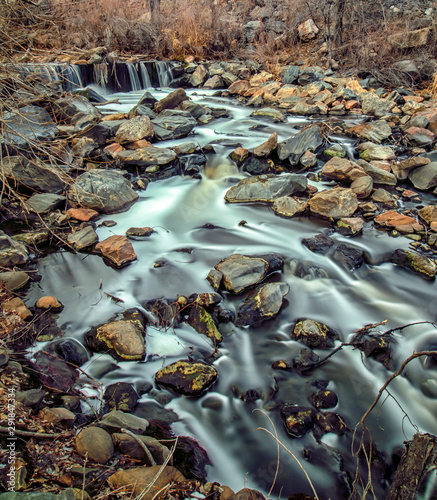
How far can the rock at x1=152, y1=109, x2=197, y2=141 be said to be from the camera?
7041mm

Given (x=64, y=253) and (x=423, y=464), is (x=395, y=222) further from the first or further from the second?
(x=64, y=253)

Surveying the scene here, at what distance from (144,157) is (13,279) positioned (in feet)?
10.6

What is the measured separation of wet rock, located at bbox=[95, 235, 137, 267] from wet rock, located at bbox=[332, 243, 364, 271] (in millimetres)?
2270

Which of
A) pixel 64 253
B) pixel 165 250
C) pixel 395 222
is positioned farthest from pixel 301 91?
pixel 64 253

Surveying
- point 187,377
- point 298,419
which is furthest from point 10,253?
point 298,419

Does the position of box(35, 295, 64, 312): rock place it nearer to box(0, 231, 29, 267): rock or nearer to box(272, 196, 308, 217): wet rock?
box(0, 231, 29, 267): rock

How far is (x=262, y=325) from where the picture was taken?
3.27 meters

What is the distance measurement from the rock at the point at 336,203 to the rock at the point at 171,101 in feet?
16.1

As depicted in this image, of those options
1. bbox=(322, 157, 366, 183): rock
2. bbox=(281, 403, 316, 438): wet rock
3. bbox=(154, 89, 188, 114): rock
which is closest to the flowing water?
bbox=(281, 403, 316, 438): wet rock

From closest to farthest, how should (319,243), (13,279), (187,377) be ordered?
(187,377)
(13,279)
(319,243)

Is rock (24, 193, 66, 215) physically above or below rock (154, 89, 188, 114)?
below

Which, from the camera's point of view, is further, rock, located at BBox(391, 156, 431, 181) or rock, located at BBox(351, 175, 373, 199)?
A: rock, located at BBox(391, 156, 431, 181)

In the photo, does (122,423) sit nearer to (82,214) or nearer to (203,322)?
(203,322)

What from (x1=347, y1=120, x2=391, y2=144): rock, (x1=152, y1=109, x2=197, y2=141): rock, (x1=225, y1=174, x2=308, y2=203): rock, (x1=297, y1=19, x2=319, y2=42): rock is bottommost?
(x1=225, y1=174, x2=308, y2=203): rock
